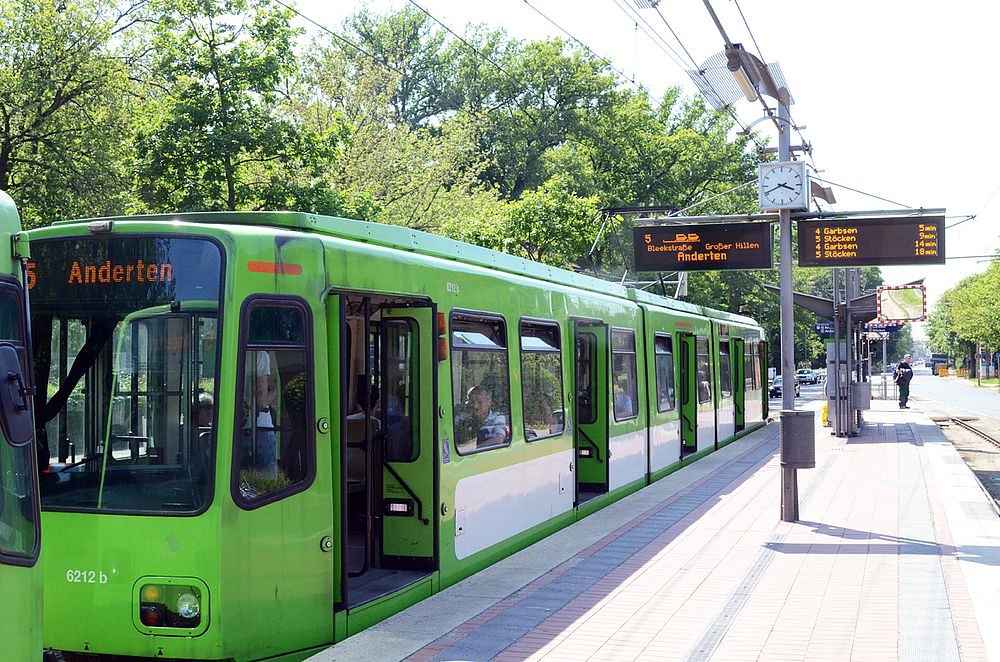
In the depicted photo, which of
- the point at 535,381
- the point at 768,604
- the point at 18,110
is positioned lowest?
the point at 768,604

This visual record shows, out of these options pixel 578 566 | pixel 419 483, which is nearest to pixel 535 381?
pixel 578 566

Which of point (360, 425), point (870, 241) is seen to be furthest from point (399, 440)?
point (870, 241)

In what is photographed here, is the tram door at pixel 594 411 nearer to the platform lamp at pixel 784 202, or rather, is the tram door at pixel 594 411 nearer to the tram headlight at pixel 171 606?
the platform lamp at pixel 784 202

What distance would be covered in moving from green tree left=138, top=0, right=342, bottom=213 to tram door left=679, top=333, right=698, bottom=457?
698 centimetres

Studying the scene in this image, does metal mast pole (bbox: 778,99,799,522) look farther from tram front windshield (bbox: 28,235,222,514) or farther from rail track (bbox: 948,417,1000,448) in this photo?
rail track (bbox: 948,417,1000,448)

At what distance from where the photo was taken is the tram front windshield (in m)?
5.96

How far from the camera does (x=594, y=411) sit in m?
13.2

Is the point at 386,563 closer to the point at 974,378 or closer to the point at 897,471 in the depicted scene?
the point at 897,471

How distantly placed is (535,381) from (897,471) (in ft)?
28.6

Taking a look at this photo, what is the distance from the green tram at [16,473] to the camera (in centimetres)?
413

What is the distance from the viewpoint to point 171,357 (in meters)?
6.04

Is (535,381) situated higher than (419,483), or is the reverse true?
(535,381)

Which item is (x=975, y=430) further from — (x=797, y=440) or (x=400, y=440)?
(x=400, y=440)

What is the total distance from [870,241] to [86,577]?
10038 millimetres
